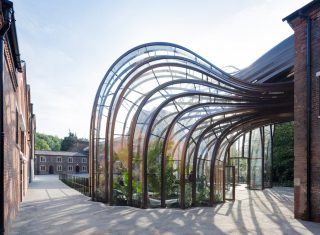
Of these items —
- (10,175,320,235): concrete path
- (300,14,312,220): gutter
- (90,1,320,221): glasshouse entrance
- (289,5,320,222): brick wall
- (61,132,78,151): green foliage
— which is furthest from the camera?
(61,132,78,151): green foliage

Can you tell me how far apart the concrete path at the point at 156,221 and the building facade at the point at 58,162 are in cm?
5337

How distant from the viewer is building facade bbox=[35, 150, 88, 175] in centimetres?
6406

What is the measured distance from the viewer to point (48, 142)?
11794cm

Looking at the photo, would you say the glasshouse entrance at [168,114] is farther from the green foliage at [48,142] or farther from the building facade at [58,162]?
the green foliage at [48,142]

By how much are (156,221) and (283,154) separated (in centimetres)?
2269

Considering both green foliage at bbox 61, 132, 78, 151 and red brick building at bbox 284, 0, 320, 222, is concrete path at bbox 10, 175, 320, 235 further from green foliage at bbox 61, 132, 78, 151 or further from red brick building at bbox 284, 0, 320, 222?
green foliage at bbox 61, 132, 78, 151

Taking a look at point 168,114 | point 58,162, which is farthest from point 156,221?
point 58,162

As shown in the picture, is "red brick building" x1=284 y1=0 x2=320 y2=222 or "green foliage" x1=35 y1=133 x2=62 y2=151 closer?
"red brick building" x1=284 y1=0 x2=320 y2=222

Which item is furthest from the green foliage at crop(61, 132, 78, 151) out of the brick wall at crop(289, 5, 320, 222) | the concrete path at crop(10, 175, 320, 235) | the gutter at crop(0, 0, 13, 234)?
the gutter at crop(0, 0, 13, 234)

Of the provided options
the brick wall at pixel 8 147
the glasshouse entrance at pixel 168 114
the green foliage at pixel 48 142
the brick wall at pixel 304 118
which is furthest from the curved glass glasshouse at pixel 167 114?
the green foliage at pixel 48 142

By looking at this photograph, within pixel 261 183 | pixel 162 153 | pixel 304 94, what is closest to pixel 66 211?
pixel 162 153

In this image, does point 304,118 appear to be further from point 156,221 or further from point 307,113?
point 156,221

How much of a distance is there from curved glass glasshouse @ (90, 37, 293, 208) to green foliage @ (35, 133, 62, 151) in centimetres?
9122

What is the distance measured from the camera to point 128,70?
672 inches
